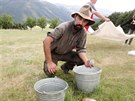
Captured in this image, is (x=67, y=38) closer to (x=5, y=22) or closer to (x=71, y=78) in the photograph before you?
(x=71, y=78)

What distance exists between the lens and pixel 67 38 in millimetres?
4598

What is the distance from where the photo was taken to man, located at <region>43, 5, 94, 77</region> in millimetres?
4246

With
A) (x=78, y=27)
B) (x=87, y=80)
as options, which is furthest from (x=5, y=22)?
(x=87, y=80)

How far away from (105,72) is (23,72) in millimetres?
1927

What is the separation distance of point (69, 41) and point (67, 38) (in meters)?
0.09

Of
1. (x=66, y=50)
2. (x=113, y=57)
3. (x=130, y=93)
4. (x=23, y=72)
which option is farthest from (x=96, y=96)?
(x=113, y=57)

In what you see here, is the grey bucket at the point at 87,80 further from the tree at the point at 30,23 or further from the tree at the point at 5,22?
the tree at the point at 30,23

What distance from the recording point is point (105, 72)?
6.15 meters

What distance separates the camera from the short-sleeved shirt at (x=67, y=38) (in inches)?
175

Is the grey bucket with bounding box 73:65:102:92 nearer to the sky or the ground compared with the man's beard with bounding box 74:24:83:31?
nearer to the ground

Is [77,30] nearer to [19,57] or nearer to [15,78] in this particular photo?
[15,78]

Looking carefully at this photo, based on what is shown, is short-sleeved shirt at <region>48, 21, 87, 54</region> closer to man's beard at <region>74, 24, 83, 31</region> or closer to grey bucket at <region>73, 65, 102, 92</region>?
man's beard at <region>74, 24, 83, 31</region>

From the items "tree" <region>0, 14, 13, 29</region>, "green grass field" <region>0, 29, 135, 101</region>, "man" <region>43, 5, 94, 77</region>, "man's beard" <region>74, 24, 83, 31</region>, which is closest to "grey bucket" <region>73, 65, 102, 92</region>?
"green grass field" <region>0, 29, 135, 101</region>

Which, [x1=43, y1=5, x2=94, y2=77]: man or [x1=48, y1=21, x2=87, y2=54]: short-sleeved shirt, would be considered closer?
[x1=43, y1=5, x2=94, y2=77]: man
